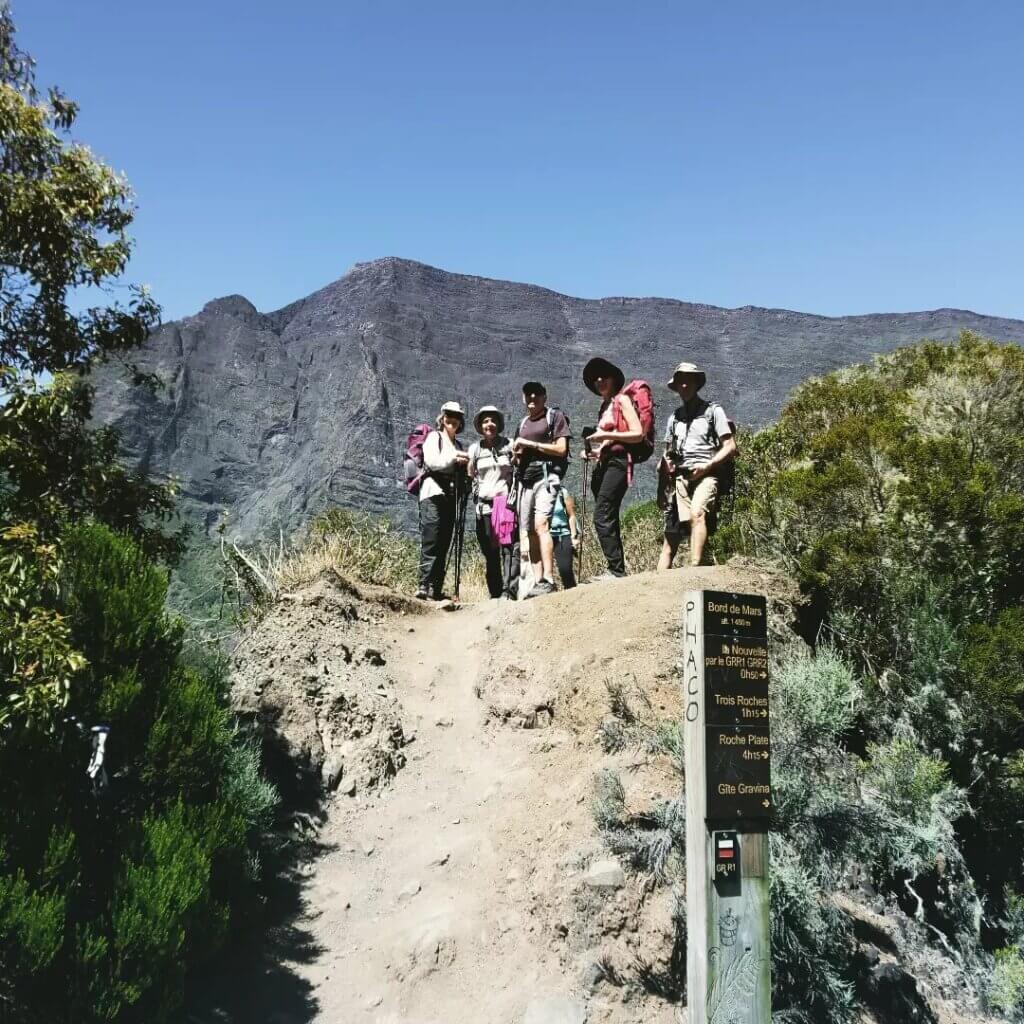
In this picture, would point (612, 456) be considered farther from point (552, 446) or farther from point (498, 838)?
point (498, 838)

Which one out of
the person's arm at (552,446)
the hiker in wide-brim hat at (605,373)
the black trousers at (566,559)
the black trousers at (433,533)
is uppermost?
the hiker in wide-brim hat at (605,373)

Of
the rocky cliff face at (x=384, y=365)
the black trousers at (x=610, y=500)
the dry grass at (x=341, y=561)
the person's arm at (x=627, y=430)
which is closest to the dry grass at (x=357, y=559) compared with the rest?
the dry grass at (x=341, y=561)

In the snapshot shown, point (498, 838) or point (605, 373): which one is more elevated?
point (605, 373)

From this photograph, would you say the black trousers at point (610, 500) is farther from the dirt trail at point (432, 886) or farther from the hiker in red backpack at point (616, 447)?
the dirt trail at point (432, 886)

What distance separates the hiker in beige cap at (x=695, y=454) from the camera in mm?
6715

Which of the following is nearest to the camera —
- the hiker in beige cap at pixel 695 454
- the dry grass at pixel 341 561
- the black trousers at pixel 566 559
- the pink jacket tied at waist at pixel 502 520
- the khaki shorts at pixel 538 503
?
the hiker in beige cap at pixel 695 454

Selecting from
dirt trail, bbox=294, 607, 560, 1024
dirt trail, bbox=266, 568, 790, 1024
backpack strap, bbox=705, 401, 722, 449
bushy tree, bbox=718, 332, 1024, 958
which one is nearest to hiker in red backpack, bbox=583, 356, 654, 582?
backpack strap, bbox=705, 401, 722, 449

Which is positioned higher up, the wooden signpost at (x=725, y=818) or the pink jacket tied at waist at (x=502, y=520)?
the pink jacket tied at waist at (x=502, y=520)

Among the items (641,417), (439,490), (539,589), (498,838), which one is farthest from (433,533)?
(498,838)

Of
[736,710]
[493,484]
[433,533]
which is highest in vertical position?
[493,484]

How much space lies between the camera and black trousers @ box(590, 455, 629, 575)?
7.03 metres

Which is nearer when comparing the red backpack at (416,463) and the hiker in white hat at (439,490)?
the hiker in white hat at (439,490)

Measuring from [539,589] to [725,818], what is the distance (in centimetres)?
433

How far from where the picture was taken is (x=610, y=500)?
7.07 metres
